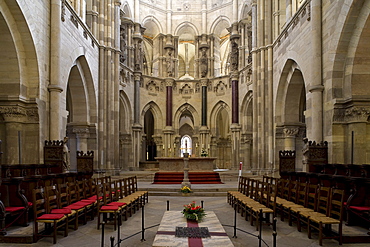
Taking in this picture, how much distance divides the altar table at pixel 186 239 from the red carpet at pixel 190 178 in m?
11.0

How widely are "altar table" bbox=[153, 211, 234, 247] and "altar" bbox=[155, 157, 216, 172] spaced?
12112 millimetres

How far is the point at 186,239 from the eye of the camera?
5004mm

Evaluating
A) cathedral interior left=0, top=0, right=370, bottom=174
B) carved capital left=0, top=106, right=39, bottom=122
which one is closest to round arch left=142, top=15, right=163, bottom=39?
cathedral interior left=0, top=0, right=370, bottom=174

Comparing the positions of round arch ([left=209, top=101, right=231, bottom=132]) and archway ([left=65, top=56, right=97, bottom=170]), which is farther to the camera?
round arch ([left=209, top=101, right=231, bottom=132])

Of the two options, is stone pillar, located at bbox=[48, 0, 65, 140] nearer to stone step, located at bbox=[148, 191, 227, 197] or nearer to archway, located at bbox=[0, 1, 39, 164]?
archway, located at bbox=[0, 1, 39, 164]

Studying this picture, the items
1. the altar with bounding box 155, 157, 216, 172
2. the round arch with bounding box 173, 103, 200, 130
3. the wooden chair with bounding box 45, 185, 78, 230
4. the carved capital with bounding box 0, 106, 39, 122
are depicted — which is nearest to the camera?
the wooden chair with bounding box 45, 185, 78, 230

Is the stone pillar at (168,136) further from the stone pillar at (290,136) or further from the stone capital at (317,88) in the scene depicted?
the stone capital at (317,88)

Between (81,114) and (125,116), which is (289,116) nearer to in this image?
(81,114)

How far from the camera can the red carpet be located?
57.5 ft

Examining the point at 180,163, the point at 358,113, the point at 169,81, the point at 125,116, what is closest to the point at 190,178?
the point at 180,163

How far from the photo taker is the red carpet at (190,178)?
17519 millimetres

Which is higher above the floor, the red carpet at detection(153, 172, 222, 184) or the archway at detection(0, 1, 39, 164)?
the archway at detection(0, 1, 39, 164)

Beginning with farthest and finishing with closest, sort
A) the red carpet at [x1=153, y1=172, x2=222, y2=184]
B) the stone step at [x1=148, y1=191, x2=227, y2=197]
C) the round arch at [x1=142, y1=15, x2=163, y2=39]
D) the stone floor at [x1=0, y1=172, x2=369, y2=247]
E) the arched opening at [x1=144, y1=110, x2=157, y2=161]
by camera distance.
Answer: the arched opening at [x1=144, y1=110, x2=157, y2=161]
the round arch at [x1=142, y1=15, x2=163, y2=39]
the red carpet at [x1=153, y1=172, x2=222, y2=184]
the stone step at [x1=148, y1=191, x2=227, y2=197]
the stone floor at [x1=0, y1=172, x2=369, y2=247]

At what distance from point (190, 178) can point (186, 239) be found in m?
13.0
